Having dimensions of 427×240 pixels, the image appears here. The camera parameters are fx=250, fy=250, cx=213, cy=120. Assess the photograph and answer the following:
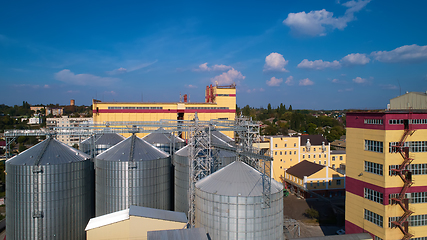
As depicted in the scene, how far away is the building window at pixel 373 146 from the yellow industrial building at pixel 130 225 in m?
18.5

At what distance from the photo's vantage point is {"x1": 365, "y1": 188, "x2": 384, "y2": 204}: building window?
22125 mm

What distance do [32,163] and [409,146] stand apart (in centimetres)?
3448

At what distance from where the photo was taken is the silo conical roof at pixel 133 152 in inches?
1024

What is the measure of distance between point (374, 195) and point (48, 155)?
31.0 m

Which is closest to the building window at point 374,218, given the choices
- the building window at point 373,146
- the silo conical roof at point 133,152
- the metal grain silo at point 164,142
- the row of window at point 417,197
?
the row of window at point 417,197

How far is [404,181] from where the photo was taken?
71.7 ft

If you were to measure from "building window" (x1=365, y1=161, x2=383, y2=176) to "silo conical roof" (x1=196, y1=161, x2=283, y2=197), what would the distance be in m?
9.21

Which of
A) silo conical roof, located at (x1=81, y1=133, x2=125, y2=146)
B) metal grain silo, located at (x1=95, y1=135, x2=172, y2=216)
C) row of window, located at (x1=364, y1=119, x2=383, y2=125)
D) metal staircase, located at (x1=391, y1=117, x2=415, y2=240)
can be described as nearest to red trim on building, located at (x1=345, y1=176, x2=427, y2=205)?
metal staircase, located at (x1=391, y1=117, x2=415, y2=240)

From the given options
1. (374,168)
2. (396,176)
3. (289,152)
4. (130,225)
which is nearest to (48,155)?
(130,225)

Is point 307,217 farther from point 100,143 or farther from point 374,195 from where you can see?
point 100,143

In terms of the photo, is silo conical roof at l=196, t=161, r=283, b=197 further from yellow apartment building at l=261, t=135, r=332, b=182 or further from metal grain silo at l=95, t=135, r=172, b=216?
yellow apartment building at l=261, t=135, r=332, b=182

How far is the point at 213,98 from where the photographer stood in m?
64.2

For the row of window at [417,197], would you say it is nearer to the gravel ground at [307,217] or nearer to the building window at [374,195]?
the building window at [374,195]

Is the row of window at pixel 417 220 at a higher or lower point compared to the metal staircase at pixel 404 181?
lower
